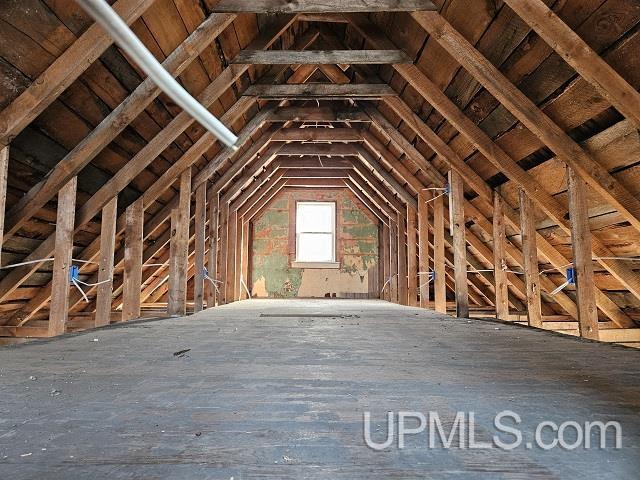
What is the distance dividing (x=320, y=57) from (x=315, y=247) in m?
5.46

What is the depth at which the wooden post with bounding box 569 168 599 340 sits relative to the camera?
229 centimetres

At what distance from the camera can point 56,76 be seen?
1929mm

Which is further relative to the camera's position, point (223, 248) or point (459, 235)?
point (223, 248)

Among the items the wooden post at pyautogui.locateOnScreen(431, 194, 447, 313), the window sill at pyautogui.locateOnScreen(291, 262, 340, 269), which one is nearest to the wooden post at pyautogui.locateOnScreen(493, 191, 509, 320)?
the wooden post at pyautogui.locateOnScreen(431, 194, 447, 313)

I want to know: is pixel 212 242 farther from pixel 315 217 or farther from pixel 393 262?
pixel 315 217

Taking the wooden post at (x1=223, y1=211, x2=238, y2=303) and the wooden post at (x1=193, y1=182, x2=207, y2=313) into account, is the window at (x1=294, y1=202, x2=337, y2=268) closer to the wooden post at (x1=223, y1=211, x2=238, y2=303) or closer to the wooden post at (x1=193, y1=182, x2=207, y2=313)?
the wooden post at (x1=223, y1=211, x2=238, y2=303)

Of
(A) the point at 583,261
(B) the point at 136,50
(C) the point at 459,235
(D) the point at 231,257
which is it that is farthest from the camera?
(D) the point at 231,257

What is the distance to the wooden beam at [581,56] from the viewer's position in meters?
1.81

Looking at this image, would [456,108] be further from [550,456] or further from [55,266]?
[55,266]

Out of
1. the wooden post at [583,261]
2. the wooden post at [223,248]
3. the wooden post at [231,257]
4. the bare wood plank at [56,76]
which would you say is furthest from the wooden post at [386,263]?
the bare wood plank at [56,76]

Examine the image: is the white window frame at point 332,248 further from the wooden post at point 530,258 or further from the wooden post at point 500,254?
the wooden post at point 530,258

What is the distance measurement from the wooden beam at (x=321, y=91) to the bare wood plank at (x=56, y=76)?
164 centimetres

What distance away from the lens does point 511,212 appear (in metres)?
3.40

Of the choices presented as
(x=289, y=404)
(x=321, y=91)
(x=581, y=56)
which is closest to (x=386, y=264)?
(x=321, y=91)
